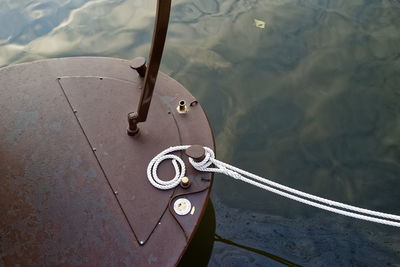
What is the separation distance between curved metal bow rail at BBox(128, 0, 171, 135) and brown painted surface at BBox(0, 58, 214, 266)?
5.5 inches

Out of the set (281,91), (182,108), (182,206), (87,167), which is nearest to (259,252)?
(182,206)

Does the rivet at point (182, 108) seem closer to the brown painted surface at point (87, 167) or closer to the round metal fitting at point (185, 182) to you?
the brown painted surface at point (87, 167)

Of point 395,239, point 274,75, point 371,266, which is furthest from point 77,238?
point 274,75

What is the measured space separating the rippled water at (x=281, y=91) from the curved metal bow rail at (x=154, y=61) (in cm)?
89

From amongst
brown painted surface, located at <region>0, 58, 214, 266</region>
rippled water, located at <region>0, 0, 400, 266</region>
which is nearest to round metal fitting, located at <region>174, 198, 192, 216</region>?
brown painted surface, located at <region>0, 58, 214, 266</region>

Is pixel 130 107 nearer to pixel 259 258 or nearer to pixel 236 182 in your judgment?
pixel 236 182

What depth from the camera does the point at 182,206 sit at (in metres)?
1.62

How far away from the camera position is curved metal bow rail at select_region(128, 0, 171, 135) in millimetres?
1425

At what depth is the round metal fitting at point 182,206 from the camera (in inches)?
63.3

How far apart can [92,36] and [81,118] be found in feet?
5.28

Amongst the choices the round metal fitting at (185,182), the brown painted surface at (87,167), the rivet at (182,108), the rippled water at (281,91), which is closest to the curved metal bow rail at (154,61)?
the brown painted surface at (87,167)

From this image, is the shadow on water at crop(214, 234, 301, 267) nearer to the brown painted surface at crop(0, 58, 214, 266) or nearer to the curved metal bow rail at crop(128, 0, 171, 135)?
the brown painted surface at crop(0, 58, 214, 266)

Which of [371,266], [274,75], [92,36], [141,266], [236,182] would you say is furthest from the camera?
[92,36]

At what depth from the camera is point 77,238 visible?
154 cm
